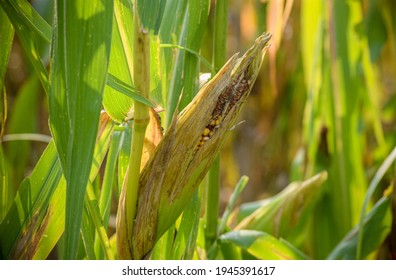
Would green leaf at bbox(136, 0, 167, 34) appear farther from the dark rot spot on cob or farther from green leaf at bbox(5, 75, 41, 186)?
green leaf at bbox(5, 75, 41, 186)

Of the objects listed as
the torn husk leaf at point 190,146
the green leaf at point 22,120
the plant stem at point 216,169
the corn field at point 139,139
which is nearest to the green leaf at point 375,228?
the corn field at point 139,139

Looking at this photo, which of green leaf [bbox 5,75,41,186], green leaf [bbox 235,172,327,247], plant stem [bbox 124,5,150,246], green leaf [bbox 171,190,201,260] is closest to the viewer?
plant stem [bbox 124,5,150,246]

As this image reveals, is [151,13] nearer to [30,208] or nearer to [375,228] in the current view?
A: [30,208]

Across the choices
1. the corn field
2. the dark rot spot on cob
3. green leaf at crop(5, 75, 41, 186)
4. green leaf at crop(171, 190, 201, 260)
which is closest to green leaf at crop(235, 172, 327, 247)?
the corn field

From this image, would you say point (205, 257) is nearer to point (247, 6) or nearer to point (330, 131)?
point (330, 131)
